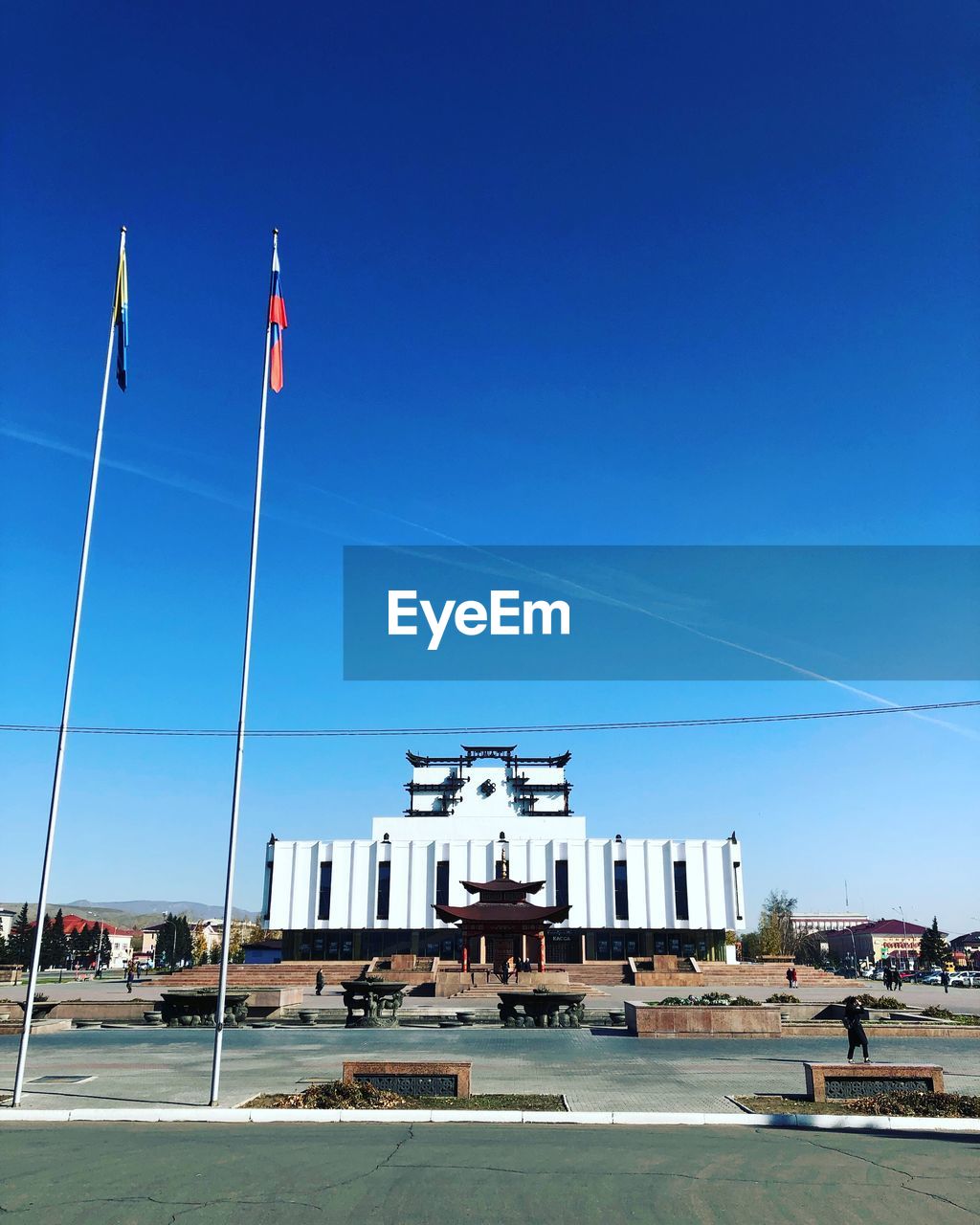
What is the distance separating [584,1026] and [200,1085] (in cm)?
1679

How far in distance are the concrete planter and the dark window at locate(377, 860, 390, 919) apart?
5660cm

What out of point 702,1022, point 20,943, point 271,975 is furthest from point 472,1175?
point 20,943

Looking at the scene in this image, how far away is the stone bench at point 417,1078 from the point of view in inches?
590

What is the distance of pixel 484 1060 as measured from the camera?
2106 cm

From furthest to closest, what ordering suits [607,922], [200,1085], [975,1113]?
[607,922], [200,1085], [975,1113]

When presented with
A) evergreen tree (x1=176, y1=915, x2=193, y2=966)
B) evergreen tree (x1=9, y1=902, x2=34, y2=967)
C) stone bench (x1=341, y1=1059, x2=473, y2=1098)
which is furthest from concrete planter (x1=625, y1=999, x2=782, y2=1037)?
evergreen tree (x1=176, y1=915, x2=193, y2=966)

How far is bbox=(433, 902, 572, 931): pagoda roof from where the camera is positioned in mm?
56094

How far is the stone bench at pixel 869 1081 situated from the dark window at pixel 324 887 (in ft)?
230

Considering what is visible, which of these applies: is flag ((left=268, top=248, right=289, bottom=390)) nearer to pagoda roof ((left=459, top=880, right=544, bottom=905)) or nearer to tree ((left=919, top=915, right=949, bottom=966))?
pagoda roof ((left=459, top=880, right=544, bottom=905))

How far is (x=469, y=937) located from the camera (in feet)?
194

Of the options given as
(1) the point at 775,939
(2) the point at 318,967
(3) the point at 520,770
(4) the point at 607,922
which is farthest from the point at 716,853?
(1) the point at 775,939

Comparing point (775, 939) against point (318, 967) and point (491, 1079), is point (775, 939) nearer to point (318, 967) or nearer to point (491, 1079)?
point (318, 967)

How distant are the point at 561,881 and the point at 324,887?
21.5 meters

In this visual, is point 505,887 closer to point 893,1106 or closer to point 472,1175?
point 893,1106
